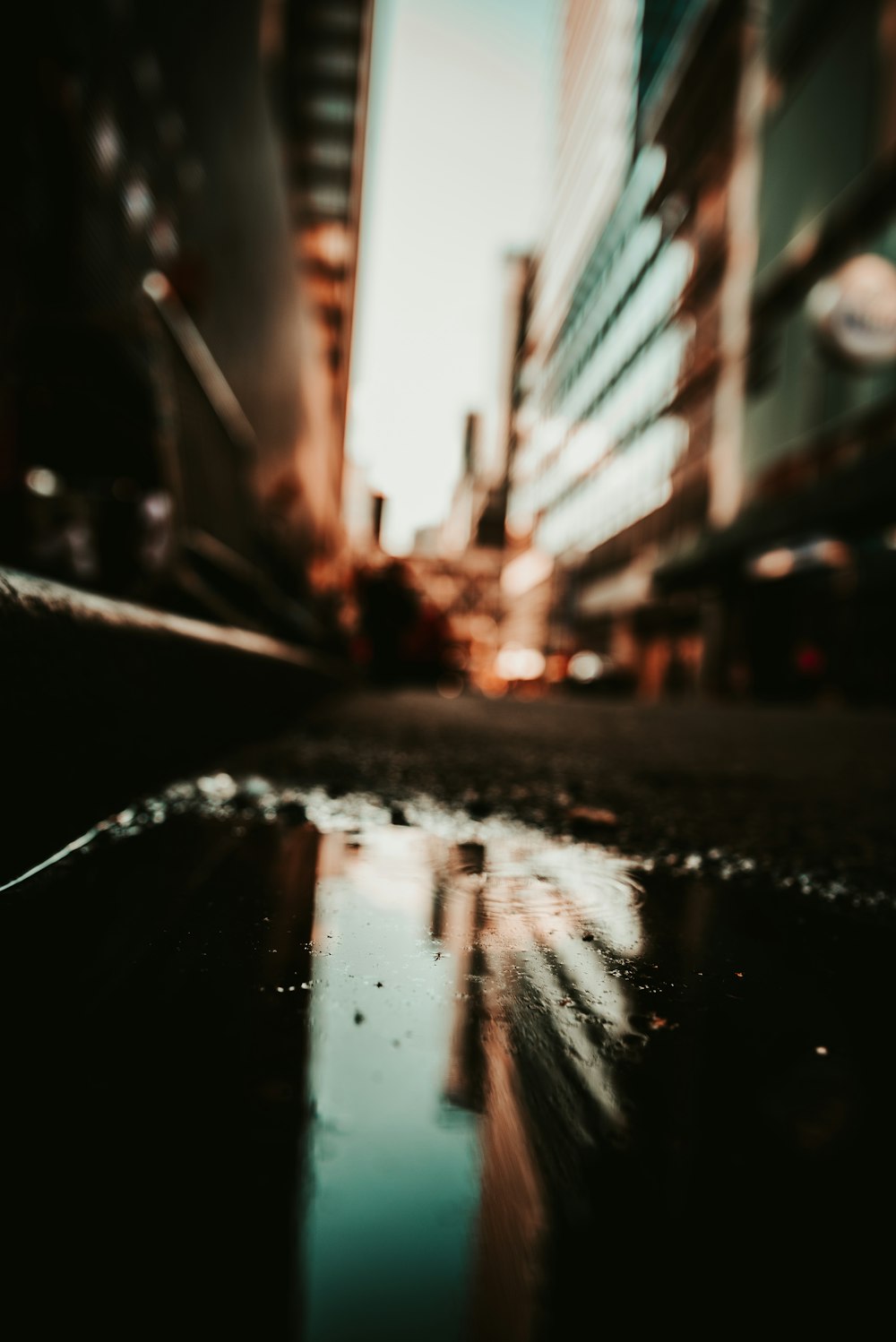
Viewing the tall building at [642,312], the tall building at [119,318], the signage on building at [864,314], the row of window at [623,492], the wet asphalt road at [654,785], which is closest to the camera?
the wet asphalt road at [654,785]

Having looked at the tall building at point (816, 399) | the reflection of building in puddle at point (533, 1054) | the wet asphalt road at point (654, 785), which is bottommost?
the reflection of building in puddle at point (533, 1054)

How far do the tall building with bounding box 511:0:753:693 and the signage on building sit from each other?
732 centimetres

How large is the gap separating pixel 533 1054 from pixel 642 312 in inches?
1231

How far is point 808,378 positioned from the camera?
48.7 ft

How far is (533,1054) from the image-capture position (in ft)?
1.45

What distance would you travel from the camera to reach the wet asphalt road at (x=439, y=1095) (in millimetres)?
260

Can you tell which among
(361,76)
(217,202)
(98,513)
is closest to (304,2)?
(361,76)

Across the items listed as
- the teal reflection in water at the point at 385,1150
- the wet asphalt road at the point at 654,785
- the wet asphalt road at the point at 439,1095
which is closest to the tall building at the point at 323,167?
the wet asphalt road at the point at 654,785

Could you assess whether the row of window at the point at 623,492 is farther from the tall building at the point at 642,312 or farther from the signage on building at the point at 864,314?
the signage on building at the point at 864,314

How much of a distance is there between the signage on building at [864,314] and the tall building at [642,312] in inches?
288

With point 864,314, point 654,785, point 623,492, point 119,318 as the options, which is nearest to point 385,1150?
point 654,785

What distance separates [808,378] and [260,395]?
472 inches

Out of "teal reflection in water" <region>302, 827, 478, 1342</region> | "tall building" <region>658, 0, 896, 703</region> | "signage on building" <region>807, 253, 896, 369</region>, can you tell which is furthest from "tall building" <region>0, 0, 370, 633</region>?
"signage on building" <region>807, 253, 896, 369</region>

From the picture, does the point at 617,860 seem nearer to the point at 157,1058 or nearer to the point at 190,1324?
the point at 157,1058
